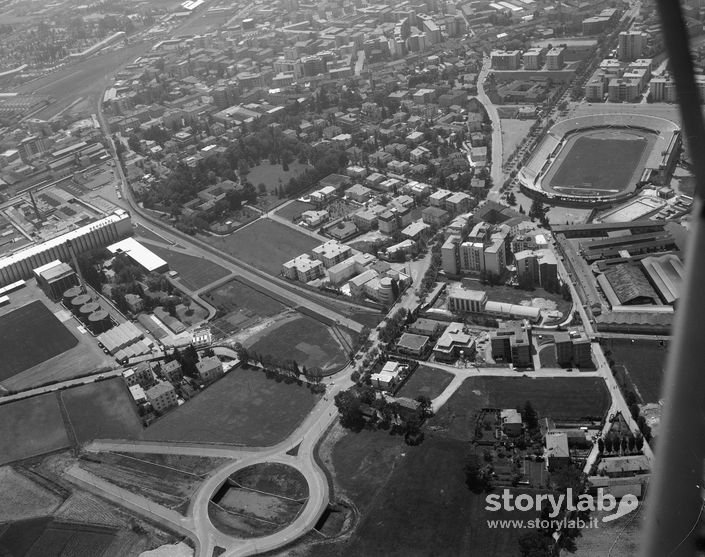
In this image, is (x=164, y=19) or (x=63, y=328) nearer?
(x=63, y=328)

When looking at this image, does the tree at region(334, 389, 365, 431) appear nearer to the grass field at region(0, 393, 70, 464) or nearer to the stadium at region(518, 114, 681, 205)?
the grass field at region(0, 393, 70, 464)

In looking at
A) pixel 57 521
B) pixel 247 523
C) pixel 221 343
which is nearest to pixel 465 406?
pixel 247 523

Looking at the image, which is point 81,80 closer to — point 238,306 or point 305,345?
point 238,306

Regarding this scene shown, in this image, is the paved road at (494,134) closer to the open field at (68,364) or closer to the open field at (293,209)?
the open field at (293,209)

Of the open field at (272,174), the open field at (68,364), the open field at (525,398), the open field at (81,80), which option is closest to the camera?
the open field at (525,398)

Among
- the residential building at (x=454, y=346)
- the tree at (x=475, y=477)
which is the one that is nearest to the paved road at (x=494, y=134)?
the residential building at (x=454, y=346)

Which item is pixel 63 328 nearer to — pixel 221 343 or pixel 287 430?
pixel 221 343
